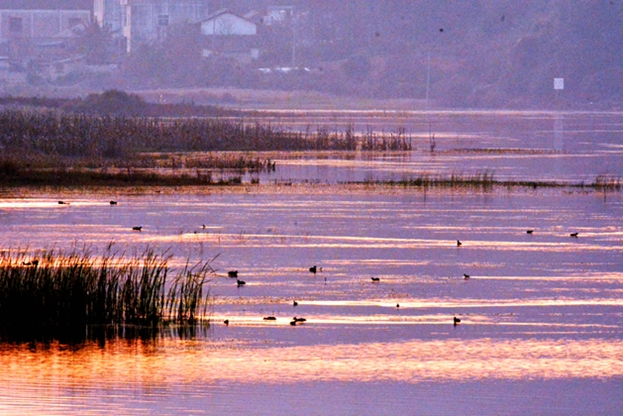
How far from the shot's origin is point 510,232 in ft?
105

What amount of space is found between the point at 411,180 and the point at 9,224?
60.7 feet

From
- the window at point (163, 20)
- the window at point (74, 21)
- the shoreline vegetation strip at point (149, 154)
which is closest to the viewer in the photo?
the shoreline vegetation strip at point (149, 154)

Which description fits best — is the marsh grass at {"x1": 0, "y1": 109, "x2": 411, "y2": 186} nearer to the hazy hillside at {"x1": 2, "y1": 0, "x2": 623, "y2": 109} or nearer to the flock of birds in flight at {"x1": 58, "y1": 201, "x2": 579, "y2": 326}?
the flock of birds in flight at {"x1": 58, "y1": 201, "x2": 579, "y2": 326}

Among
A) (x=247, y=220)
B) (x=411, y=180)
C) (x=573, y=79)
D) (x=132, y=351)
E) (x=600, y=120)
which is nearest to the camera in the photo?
(x=132, y=351)

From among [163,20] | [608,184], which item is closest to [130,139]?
[608,184]

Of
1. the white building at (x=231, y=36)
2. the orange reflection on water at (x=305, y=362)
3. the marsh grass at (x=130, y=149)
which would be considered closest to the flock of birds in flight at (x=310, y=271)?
the orange reflection on water at (x=305, y=362)

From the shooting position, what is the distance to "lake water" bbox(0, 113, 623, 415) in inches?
611

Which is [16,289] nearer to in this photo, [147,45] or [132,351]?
[132,351]

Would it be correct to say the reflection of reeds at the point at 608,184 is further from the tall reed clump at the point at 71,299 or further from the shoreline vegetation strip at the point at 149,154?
the tall reed clump at the point at 71,299

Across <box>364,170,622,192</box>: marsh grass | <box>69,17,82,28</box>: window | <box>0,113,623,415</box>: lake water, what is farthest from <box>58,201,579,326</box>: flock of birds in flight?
<box>69,17,82,28</box>: window

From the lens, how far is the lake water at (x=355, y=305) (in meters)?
15.5

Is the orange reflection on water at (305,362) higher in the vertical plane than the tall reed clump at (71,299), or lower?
lower

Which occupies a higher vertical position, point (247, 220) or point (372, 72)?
point (372, 72)

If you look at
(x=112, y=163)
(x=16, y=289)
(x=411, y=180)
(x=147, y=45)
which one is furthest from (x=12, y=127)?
(x=147, y=45)
